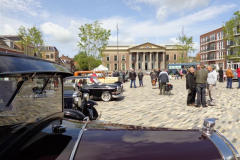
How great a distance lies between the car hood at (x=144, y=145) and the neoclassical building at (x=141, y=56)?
80.5m

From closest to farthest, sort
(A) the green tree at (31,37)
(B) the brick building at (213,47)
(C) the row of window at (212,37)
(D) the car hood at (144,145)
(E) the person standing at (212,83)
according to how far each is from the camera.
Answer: (D) the car hood at (144,145), (E) the person standing at (212,83), (A) the green tree at (31,37), (B) the brick building at (213,47), (C) the row of window at (212,37)

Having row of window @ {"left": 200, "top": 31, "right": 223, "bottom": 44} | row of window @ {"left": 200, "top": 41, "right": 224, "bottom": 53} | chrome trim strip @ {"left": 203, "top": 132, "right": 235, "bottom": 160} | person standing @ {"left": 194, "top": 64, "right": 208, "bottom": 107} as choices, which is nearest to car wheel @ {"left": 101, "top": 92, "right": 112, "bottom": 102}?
person standing @ {"left": 194, "top": 64, "right": 208, "bottom": 107}

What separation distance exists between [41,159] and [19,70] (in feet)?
2.38

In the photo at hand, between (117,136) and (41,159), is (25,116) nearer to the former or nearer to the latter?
(41,159)

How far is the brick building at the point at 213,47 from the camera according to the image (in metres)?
59.9

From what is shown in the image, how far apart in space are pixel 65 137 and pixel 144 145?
738mm

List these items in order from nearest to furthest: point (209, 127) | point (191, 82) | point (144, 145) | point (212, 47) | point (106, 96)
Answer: point (144, 145) < point (209, 127) < point (191, 82) < point (106, 96) < point (212, 47)

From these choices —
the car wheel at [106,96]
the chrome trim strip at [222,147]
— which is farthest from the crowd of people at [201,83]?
the chrome trim strip at [222,147]

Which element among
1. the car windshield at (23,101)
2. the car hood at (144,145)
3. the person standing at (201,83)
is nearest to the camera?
the car hood at (144,145)

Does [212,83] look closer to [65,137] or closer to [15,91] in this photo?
[65,137]

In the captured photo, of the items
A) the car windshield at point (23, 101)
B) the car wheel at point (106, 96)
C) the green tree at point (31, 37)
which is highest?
the green tree at point (31, 37)

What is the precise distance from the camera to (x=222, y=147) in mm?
1660

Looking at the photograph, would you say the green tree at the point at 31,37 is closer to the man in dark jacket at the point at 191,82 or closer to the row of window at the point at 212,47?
the man in dark jacket at the point at 191,82

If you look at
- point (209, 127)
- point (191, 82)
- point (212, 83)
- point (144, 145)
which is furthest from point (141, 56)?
point (144, 145)
